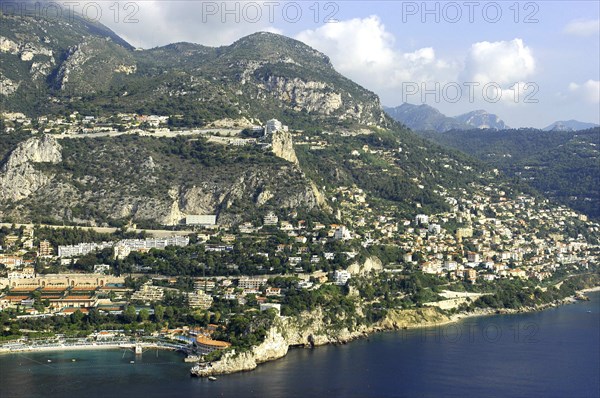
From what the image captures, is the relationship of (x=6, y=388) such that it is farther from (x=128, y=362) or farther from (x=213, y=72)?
(x=213, y=72)

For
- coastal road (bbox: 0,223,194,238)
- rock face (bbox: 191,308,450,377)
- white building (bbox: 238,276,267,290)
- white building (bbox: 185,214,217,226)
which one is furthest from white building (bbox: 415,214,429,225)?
white building (bbox: 238,276,267,290)

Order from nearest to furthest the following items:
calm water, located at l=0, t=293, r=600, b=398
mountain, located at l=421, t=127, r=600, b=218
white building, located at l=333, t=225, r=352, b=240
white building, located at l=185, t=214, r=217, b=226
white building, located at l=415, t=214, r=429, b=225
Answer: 1. calm water, located at l=0, t=293, r=600, b=398
2. white building, located at l=333, t=225, r=352, b=240
3. white building, located at l=185, t=214, r=217, b=226
4. white building, located at l=415, t=214, r=429, b=225
5. mountain, located at l=421, t=127, r=600, b=218

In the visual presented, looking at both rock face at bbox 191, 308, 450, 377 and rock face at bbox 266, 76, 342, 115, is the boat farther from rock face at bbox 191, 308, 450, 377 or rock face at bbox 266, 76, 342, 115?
rock face at bbox 266, 76, 342, 115

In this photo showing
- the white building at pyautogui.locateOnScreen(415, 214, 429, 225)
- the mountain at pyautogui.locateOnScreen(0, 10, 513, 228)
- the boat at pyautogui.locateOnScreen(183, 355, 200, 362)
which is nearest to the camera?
the boat at pyautogui.locateOnScreen(183, 355, 200, 362)

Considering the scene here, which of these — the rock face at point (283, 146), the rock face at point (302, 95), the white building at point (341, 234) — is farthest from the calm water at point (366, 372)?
the rock face at point (302, 95)

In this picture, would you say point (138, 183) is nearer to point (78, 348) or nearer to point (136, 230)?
point (136, 230)
